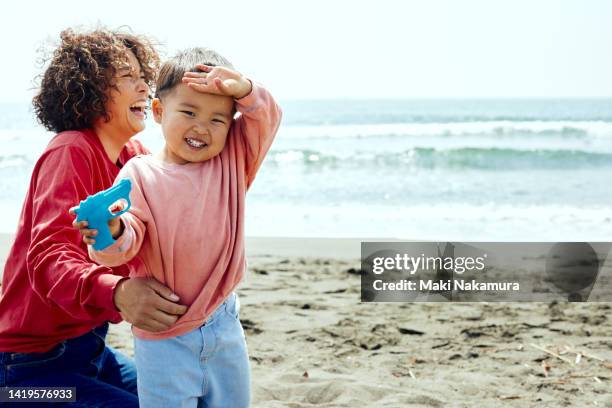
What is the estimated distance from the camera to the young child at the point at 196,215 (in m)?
2.22

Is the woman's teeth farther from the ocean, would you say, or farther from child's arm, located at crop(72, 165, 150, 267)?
the ocean

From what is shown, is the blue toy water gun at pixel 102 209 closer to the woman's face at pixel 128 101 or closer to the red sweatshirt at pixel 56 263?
the red sweatshirt at pixel 56 263

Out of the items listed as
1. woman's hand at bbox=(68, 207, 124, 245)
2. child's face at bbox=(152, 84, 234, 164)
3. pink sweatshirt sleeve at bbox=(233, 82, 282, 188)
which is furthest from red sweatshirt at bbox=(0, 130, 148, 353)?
pink sweatshirt sleeve at bbox=(233, 82, 282, 188)

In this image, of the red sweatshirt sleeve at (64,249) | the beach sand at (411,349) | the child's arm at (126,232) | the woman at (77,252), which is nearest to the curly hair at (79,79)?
the woman at (77,252)

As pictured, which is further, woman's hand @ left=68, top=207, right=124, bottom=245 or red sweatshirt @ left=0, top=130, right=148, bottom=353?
red sweatshirt @ left=0, top=130, right=148, bottom=353

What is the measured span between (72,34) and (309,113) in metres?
28.7

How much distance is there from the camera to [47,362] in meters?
2.63

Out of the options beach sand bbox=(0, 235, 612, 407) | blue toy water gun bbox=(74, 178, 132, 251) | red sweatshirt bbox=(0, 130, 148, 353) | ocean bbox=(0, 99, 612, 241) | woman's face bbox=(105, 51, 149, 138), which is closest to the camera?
blue toy water gun bbox=(74, 178, 132, 251)

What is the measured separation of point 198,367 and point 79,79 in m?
1.08

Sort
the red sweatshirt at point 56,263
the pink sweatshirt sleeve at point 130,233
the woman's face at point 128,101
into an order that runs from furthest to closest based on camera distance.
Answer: the woman's face at point 128,101
the red sweatshirt at point 56,263
the pink sweatshirt sleeve at point 130,233

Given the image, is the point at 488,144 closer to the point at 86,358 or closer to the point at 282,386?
the point at 282,386

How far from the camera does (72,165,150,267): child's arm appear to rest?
6.62 ft

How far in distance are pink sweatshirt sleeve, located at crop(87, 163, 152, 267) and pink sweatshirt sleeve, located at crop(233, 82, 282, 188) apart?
13.5 inches

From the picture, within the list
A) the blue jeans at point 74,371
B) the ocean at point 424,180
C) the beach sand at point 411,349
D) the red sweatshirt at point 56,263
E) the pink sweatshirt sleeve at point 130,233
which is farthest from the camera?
the ocean at point 424,180
